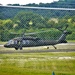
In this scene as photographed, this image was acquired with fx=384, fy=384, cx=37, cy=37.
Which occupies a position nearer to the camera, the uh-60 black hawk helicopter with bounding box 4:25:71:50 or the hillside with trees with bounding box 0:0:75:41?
the hillside with trees with bounding box 0:0:75:41

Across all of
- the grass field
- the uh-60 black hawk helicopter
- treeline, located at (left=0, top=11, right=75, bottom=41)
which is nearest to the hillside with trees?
treeline, located at (left=0, top=11, right=75, bottom=41)

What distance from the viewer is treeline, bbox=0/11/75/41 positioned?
33.5 feet

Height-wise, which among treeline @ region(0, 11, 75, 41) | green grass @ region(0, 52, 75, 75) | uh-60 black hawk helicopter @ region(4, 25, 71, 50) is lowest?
green grass @ region(0, 52, 75, 75)

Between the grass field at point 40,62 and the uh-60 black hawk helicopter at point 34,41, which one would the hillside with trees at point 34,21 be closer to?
the uh-60 black hawk helicopter at point 34,41

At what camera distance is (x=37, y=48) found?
12.2m

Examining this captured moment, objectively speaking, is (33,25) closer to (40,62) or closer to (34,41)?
(34,41)

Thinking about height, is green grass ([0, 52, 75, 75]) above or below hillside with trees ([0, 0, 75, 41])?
below

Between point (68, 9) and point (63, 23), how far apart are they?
1.25 m

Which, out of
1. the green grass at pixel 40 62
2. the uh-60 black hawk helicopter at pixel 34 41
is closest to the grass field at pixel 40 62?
the green grass at pixel 40 62

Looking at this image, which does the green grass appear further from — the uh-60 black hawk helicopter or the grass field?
the uh-60 black hawk helicopter

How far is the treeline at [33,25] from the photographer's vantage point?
402 inches

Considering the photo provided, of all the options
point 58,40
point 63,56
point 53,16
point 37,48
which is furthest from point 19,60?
point 53,16

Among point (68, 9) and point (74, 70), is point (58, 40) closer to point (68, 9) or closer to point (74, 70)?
point (68, 9)

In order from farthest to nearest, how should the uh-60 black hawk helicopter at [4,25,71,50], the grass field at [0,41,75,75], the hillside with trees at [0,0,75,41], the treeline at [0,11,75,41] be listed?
the grass field at [0,41,75,75] < the uh-60 black hawk helicopter at [4,25,71,50] < the treeline at [0,11,75,41] < the hillside with trees at [0,0,75,41]
